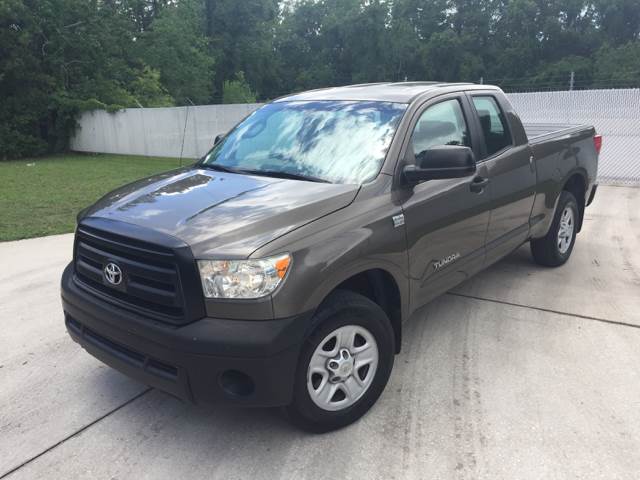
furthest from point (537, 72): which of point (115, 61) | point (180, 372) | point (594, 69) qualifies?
point (180, 372)

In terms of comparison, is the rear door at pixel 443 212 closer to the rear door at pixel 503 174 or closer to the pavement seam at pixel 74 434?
the rear door at pixel 503 174

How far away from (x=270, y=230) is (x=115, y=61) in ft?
101

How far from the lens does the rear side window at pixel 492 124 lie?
433cm

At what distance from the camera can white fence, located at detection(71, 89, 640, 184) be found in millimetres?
11297

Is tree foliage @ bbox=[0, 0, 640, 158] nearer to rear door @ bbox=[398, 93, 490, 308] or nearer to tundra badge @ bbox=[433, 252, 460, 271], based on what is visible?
rear door @ bbox=[398, 93, 490, 308]

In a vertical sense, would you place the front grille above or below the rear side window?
below

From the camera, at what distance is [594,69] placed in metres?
48.9

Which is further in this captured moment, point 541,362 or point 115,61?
point 115,61

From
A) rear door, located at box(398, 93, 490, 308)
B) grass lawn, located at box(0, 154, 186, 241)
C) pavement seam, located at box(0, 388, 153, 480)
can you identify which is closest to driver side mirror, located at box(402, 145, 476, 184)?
rear door, located at box(398, 93, 490, 308)

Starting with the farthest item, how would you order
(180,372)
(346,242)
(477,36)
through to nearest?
(477,36)
(346,242)
(180,372)

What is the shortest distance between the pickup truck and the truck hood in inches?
0.4

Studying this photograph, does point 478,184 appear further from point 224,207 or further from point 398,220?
point 224,207

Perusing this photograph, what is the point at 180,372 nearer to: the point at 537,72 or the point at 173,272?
the point at 173,272

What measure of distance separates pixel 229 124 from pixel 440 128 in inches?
→ 616
